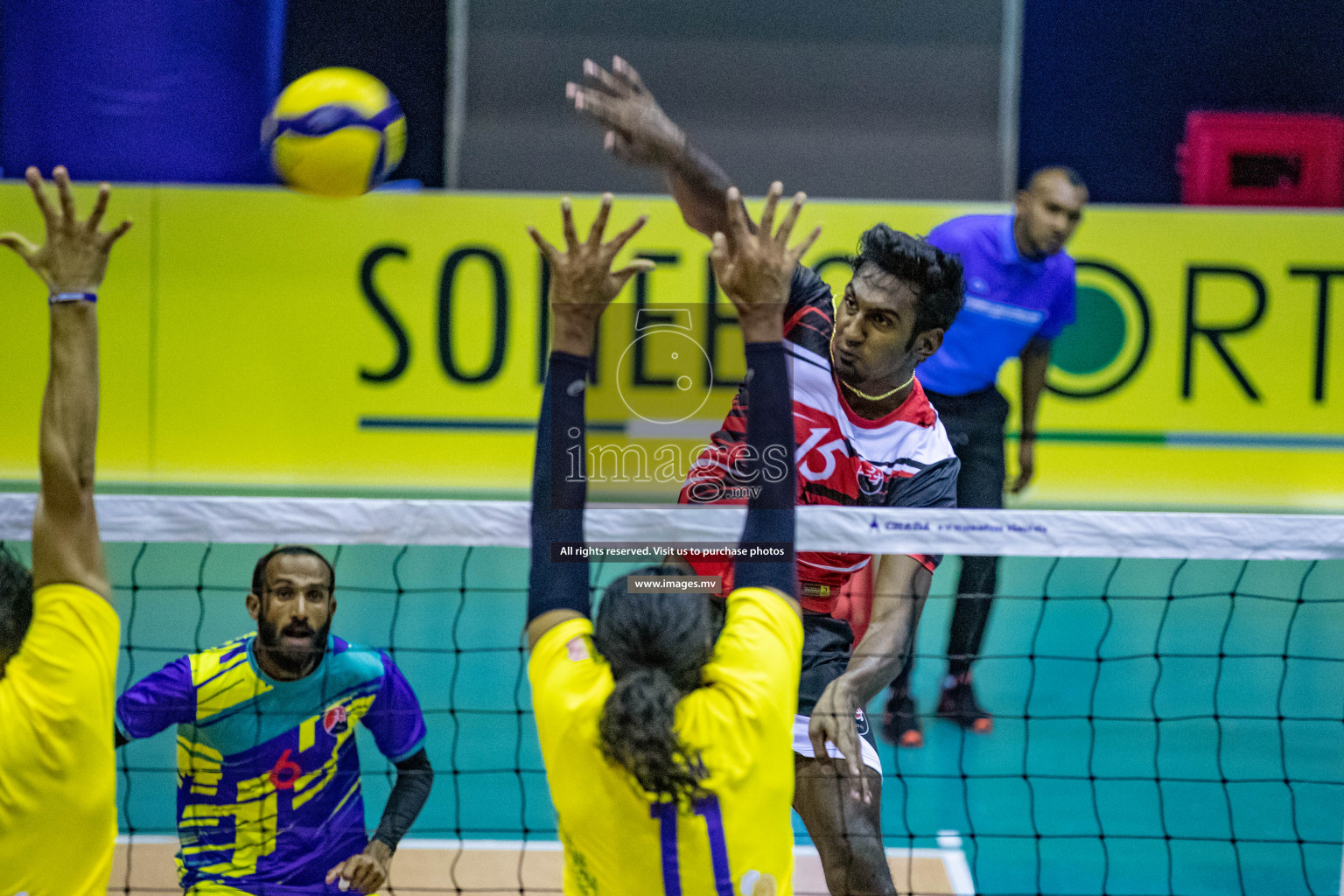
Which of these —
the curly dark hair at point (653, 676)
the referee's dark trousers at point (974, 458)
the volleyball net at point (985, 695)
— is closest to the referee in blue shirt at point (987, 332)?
the referee's dark trousers at point (974, 458)

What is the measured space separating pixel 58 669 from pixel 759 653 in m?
1.28

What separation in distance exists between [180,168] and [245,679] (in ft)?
21.8

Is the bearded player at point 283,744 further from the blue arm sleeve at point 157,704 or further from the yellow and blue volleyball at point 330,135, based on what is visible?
the yellow and blue volleyball at point 330,135

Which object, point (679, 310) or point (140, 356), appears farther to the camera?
point (140, 356)

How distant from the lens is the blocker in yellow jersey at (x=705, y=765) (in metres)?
2.13

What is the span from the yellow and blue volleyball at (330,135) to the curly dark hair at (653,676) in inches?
128

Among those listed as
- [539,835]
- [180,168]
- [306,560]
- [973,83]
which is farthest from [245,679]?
[973,83]

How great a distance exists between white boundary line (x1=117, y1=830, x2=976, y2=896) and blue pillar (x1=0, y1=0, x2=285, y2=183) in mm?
6078

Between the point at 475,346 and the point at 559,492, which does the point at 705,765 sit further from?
the point at 475,346

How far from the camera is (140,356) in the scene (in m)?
8.67

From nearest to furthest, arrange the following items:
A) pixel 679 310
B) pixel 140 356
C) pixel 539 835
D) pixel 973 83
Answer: pixel 679 310 → pixel 539 835 → pixel 140 356 → pixel 973 83

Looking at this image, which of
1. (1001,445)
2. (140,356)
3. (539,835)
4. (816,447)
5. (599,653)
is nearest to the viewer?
(599,653)

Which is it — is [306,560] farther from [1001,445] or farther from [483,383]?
[483,383]

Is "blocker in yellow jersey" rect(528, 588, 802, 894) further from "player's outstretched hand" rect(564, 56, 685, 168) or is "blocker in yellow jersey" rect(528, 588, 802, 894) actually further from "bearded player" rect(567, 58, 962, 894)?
"player's outstretched hand" rect(564, 56, 685, 168)
